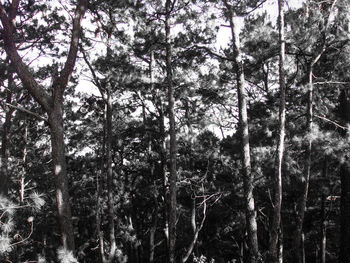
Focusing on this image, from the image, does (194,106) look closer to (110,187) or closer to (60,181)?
(110,187)

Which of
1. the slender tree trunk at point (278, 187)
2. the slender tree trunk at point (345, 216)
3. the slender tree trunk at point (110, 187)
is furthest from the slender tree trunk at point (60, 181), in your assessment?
the slender tree trunk at point (110, 187)

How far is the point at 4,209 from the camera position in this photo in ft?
15.6

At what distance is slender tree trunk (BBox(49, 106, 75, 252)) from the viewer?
16.3ft

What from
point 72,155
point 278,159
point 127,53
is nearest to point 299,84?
point 278,159

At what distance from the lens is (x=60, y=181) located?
199 inches

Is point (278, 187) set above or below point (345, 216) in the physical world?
above

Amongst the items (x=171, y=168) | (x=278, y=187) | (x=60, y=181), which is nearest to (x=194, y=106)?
(x=171, y=168)

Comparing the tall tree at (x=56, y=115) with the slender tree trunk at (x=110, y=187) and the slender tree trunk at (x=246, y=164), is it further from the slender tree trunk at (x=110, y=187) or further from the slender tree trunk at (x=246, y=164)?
the slender tree trunk at (x=110, y=187)

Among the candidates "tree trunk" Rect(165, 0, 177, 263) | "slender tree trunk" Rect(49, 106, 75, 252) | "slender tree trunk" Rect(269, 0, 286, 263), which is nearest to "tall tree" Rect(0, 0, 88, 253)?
"slender tree trunk" Rect(49, 106, 75, 252)

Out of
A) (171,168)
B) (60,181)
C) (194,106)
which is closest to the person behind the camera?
(60,181)

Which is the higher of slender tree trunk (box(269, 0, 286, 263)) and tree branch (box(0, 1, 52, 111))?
tree branch (box(0, 1, 52, 111))

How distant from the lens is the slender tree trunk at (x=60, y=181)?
4961 millimetres

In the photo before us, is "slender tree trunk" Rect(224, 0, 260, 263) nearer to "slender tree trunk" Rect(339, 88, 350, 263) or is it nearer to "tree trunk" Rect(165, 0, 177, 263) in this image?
"tree trunk" Rect(165, 0, 177, 263)

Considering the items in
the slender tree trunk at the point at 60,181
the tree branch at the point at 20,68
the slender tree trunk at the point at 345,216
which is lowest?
the slender tree trunk at the point at 345,216
